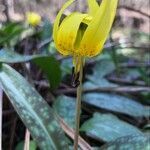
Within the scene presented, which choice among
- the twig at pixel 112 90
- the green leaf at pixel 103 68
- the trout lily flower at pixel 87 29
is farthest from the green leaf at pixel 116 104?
the trout lily flower at pixel 87 29

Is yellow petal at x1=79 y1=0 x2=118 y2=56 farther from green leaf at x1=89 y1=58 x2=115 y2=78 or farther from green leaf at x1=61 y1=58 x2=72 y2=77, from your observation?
green leaf at x1=89 y1=58 x2=115 y2=78

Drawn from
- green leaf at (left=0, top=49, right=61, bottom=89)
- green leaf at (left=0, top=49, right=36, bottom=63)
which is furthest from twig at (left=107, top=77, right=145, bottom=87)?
green leaf at (left=0, top=49, right=36, bottom=63)

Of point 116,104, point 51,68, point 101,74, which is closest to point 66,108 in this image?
point 51,68

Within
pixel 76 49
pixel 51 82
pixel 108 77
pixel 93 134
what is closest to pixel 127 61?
pixel 108 77

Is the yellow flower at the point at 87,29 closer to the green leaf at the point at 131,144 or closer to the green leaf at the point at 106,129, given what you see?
the green leaf at the point at 131,144

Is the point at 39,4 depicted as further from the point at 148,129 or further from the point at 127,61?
the point at 148,129

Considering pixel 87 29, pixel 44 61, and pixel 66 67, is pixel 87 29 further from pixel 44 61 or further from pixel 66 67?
pixel 66 67
